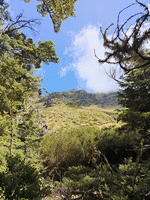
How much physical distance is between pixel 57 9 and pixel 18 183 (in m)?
5.07

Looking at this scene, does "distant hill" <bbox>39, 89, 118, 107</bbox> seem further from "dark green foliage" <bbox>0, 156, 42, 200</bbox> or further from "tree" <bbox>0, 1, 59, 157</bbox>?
"dark green foliage" <bbox>0, 156, 42, 200</bbox>

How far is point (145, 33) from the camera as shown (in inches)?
89.2

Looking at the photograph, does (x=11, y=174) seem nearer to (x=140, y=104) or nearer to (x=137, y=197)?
(x=137, y=197)

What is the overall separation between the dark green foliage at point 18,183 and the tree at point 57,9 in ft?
15.7

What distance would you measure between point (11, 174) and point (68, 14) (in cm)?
513

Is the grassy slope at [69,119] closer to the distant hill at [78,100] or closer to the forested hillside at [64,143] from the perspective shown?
the forested hillside at [64,143]

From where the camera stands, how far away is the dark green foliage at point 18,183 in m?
1.78

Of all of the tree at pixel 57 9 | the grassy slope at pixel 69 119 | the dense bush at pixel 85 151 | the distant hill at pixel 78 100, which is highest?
the distant hill at pixel 78 100

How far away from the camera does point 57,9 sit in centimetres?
377

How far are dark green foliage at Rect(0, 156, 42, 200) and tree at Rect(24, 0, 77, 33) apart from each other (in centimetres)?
478

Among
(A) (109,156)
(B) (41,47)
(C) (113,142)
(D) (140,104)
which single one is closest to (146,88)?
(D) (140,104)

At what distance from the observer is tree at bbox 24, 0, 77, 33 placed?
364cm

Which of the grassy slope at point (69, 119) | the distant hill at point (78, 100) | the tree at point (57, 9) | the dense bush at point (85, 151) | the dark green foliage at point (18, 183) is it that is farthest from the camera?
the distant hill at point (78, 100)

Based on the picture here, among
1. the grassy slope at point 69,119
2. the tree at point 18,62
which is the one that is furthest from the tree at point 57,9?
the grassy slope at point 69,119
